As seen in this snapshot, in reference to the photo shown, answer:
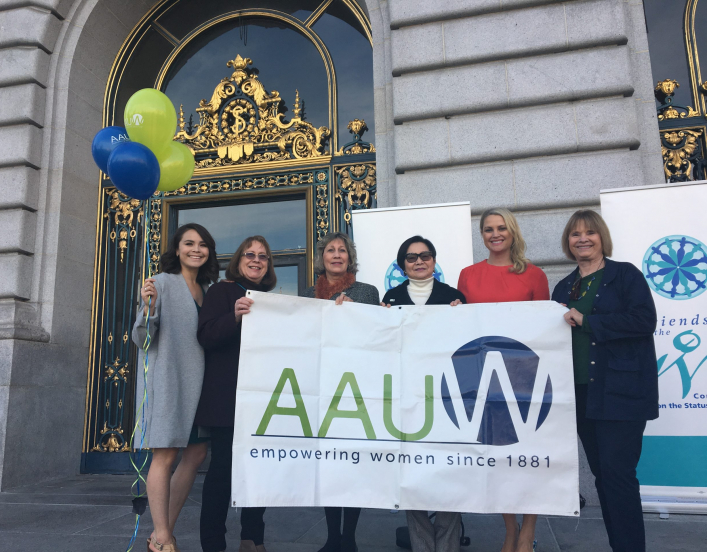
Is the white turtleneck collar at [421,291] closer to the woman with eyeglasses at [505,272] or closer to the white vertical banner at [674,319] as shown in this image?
the woman with eyeglasses at [505,272]

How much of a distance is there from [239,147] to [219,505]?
5.53 m

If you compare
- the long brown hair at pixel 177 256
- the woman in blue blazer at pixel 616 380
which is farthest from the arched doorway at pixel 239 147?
the woman in blue blazer at pixel 616 380

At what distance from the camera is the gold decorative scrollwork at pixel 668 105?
6652 millimetres

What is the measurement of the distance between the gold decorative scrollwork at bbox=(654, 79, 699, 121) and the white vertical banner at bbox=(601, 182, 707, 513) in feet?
7.08

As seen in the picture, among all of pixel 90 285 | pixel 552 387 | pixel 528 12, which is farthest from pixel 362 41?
pixel 552 387

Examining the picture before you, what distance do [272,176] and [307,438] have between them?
5.06 m

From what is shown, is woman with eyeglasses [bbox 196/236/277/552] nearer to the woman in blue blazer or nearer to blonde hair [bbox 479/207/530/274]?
blonde hair [bbox 479/207/530/274]

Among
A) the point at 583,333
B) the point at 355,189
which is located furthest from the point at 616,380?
the point at 355,189

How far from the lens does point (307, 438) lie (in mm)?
3553

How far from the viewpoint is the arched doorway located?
301 inches

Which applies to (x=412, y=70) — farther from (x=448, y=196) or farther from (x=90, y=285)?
(x=90, y=285)

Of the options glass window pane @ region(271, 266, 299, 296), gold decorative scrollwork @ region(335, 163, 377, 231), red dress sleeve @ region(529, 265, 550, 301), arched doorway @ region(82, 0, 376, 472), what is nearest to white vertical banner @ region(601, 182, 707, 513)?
red dress sleeve @ region(529, 265, 550, 301)

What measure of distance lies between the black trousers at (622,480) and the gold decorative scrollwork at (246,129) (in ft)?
18.4

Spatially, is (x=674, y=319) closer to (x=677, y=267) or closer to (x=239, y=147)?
(x=677, y=267)
